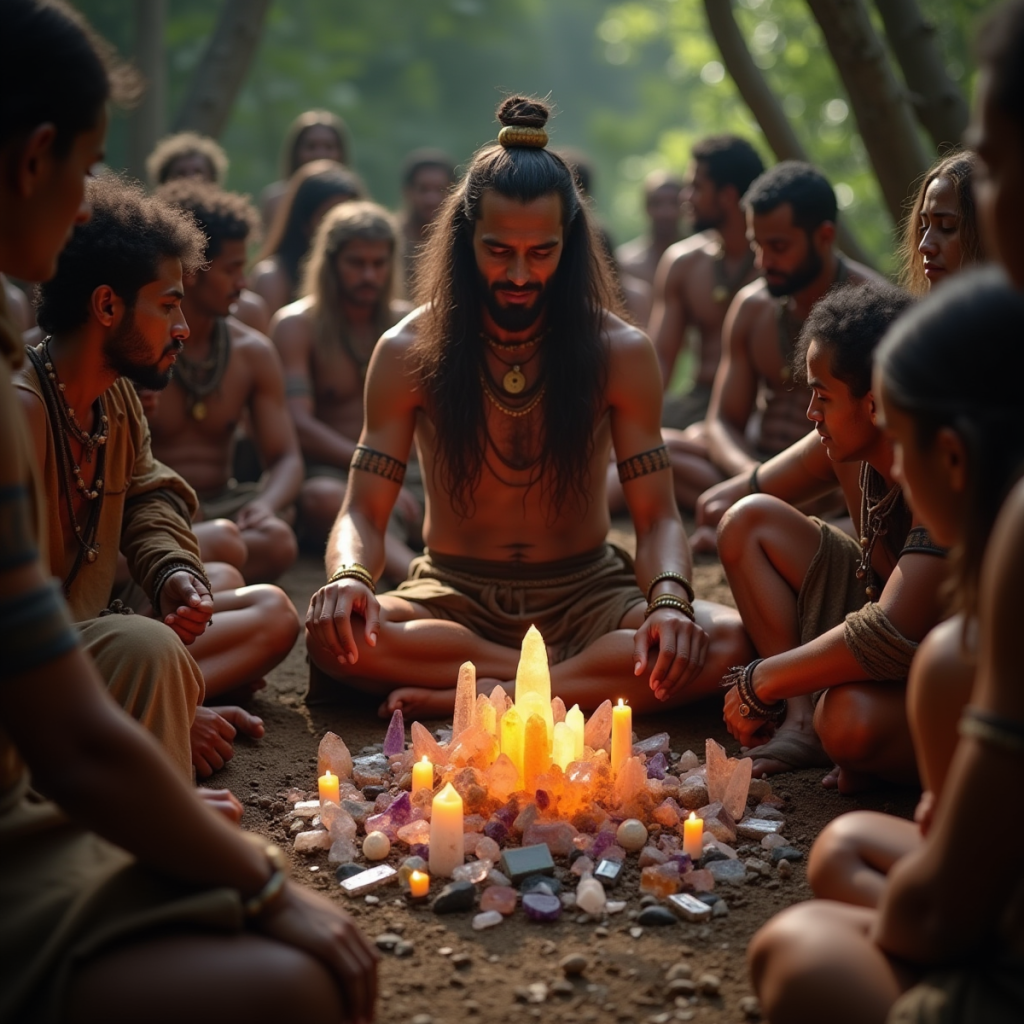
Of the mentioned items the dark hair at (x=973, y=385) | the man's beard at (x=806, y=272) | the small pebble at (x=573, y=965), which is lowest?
the small pebble at (x=573, y=965)

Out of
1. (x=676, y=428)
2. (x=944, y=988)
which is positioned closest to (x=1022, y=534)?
(x=944, y=988)

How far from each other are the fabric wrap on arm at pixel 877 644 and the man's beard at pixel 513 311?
1735mm

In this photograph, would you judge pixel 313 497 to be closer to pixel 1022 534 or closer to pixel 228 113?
pixel 228 113

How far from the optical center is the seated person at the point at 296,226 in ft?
29.2

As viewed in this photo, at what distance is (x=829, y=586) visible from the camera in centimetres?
447

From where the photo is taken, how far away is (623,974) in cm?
307

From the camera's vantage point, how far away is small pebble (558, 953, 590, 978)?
305 cm

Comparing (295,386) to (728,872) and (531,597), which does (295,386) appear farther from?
(728,872)

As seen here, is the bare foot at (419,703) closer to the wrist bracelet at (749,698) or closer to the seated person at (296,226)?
the wrist bracelet at (749,698)

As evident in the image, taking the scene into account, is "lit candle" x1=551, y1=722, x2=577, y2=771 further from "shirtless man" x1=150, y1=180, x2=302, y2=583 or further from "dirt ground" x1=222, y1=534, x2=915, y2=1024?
"shirtless man" x1=150, y1=180, x2=302, y2=583

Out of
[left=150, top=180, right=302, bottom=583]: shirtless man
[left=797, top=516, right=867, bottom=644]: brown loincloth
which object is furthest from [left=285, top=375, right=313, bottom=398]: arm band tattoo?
[left=797, top=516, right=867, bottom=644]: brown loincloth

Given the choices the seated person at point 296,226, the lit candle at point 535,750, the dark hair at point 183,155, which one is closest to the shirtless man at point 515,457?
the lit candle at point 535,750

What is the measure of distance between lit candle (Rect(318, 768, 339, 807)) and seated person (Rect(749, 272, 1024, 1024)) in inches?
67.4

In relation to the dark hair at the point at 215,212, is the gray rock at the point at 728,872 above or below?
below
